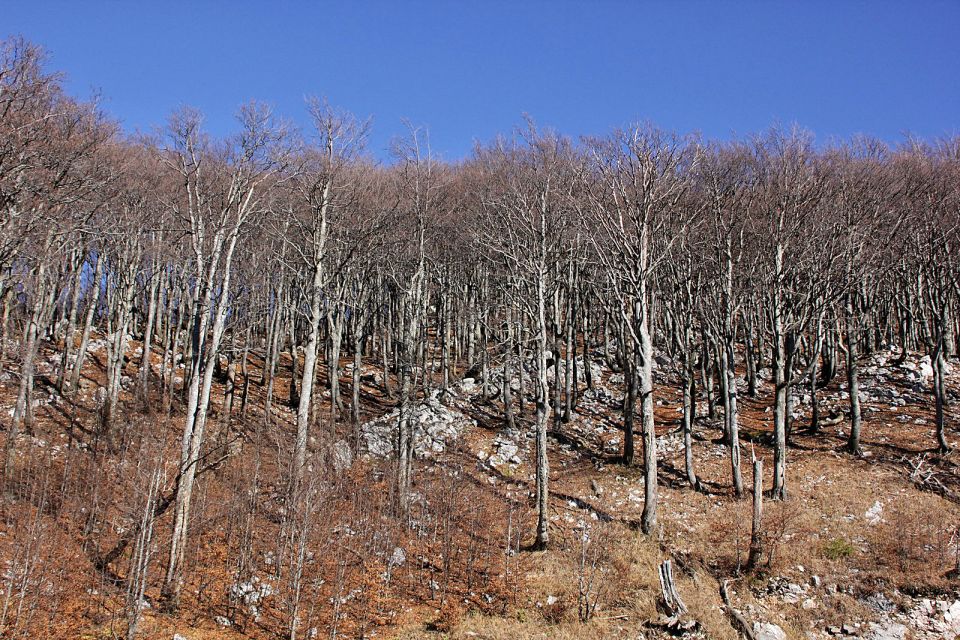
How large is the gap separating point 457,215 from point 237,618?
667 inches

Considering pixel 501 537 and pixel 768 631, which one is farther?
pixel 501 537

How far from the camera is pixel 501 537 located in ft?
46.8

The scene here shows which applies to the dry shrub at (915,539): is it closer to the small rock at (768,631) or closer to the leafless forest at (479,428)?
the leafless forest at (479,428)

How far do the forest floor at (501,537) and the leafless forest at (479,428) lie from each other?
0.08 m

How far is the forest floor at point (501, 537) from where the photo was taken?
10.4m

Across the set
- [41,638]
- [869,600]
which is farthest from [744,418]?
[41,638]

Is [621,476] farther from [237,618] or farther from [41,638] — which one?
[41,638]

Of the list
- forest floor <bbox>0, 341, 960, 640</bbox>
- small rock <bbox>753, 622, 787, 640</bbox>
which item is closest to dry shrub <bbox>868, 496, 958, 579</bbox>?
forest floor <bbox>0, 341, 960, 640</bbox>

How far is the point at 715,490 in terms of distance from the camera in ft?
55.4

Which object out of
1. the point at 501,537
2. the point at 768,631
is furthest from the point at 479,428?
the point at 768,631

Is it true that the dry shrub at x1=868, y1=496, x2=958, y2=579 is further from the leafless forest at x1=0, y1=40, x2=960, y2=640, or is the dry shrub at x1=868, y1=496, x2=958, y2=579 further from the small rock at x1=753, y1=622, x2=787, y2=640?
the small rock at x1=753, y1=622, x2=787, y2=640

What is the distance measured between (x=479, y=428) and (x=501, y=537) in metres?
7.76

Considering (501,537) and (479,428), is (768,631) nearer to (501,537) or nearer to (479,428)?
(501,537)

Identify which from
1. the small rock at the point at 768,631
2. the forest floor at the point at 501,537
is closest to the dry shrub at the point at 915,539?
the forest floor at the point at 501,537
